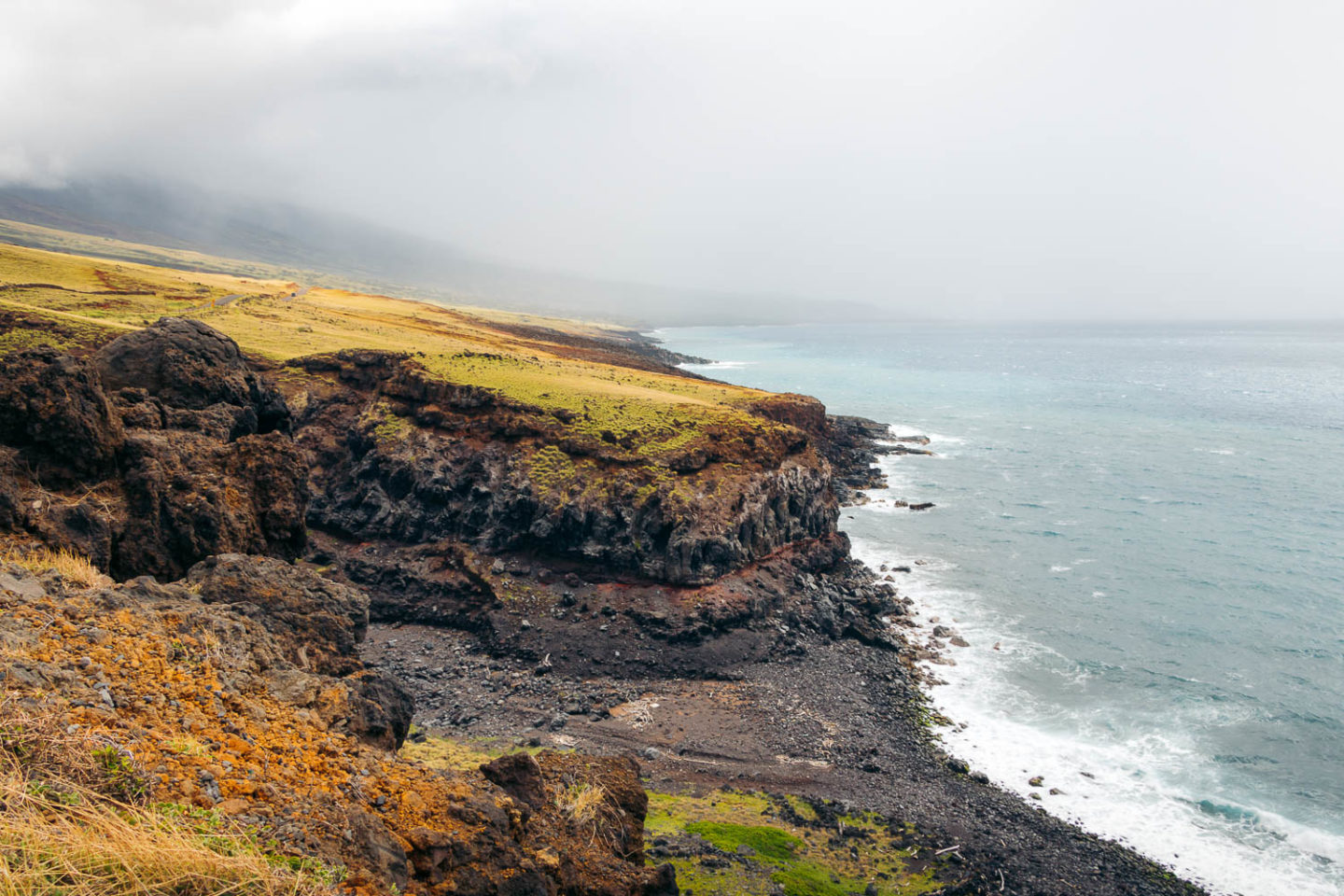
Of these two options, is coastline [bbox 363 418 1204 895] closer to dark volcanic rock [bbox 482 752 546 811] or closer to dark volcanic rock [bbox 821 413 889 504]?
dark volcanic rock [bbox 482 752 546 811]

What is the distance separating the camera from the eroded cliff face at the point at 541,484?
3644 cm

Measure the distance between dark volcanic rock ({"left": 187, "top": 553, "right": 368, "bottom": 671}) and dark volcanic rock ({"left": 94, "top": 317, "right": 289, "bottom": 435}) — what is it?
10.8 meters

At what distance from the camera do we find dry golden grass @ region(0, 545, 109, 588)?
11995mm

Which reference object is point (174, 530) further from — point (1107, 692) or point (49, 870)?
point (1107, 692)

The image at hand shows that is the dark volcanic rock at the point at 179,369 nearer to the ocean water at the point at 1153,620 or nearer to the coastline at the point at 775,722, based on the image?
the coastline at the point at 775,722

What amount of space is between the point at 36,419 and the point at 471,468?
24.3 m

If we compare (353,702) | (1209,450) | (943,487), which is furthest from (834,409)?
(353,702)

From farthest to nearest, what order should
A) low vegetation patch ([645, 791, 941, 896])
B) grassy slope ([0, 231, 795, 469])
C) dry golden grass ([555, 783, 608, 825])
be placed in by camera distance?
grassy slope ([0, 231, 795, 469]) < low vegetation patch ([645, 791, 941, 896]) < dry golden grass ([555, 783, 608, 825])

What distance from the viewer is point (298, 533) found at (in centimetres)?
2055

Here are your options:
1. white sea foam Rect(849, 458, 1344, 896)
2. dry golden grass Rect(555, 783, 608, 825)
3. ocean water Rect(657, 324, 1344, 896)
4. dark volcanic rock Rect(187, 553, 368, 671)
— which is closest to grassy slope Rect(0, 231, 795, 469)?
ocean water Rect(657, 324, 1344, 896)

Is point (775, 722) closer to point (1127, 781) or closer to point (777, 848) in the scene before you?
point (777, 848)

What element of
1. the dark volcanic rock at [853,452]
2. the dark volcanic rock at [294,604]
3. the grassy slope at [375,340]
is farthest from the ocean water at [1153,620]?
the dark volcanic rock at [294,604]

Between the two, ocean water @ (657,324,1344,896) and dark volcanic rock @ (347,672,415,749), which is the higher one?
dark volcanic rock @ (347,672,415,749)

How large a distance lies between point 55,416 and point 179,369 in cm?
774
